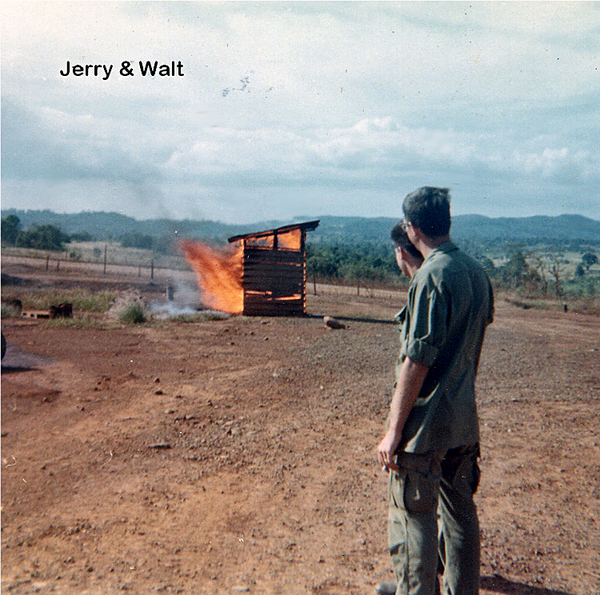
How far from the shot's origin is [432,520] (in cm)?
242

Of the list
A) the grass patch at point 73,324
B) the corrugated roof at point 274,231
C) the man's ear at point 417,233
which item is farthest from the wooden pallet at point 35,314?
the man's ear at point 417,233

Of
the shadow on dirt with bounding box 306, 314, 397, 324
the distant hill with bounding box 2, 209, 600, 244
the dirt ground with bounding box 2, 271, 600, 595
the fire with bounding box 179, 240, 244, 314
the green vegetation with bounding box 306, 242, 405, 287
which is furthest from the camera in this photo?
the green vegetation with bounding box 306, 242, 405, 287

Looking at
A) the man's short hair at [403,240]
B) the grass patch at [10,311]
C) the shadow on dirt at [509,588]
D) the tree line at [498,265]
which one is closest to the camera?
the man's short hair at [403,240]

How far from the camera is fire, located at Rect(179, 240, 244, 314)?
59.3 feet

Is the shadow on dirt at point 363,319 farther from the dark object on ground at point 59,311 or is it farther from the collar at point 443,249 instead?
the collar at point 443,249

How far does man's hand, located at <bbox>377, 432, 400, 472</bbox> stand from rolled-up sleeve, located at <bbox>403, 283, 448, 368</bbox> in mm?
348

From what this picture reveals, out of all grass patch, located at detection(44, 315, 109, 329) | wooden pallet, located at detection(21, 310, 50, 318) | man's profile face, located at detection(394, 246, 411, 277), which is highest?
man's profile face, located at detection(394, 246, 411, 277)

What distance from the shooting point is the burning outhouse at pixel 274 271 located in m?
17.3

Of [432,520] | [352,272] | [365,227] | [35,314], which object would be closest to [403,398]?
[432,520]

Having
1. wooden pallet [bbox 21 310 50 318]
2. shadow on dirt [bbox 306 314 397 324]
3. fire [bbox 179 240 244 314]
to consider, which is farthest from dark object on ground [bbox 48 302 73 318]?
shadow on dirt [bbox 306 314 397 324]

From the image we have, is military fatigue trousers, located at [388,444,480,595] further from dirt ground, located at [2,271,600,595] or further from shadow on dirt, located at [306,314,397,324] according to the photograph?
shadow on dirt, located at [306,314,397,324]

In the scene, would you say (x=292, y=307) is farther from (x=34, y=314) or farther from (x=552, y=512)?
(x=552, y=512)

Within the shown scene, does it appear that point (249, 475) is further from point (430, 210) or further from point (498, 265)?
point (498, 265)

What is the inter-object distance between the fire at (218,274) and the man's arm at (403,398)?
15270 mm
